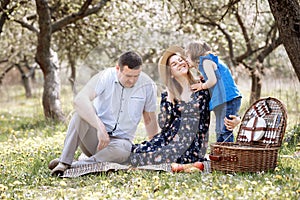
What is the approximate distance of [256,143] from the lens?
543 cm

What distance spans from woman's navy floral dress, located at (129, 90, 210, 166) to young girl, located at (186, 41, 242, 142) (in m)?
0.09

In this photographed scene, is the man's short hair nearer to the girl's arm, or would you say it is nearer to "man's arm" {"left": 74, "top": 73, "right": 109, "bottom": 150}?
"man's arm" {"left": 74, "top": 73, "right": 109, "bottom": 150}

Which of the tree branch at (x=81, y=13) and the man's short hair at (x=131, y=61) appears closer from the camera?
the man's short hair at (x=131, y=61)

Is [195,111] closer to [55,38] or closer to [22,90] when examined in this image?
[55,38]

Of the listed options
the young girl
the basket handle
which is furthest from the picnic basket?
the young girl

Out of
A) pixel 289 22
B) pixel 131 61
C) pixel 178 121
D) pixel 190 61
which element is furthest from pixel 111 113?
pixel 289 22

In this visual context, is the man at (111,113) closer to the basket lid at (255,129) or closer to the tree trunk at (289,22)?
the basket lid at (255,129)

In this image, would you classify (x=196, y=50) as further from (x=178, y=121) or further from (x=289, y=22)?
(x=289, y=22)

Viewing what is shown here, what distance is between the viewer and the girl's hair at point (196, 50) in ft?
19.1

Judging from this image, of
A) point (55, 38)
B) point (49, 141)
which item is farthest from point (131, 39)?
point (55, 38)

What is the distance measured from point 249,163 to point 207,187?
770 millimetres

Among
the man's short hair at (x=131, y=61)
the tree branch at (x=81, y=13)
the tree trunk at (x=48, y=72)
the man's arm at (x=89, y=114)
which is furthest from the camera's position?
the tree branch at (x=81, y=13)

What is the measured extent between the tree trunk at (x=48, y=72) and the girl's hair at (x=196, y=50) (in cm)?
431

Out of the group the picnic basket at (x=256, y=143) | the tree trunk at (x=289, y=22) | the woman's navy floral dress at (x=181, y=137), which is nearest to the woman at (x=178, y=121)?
the woman's navy floral dress at (x=181, y=137)
